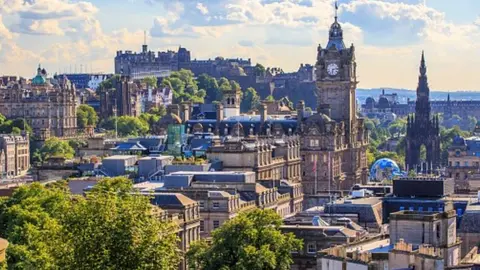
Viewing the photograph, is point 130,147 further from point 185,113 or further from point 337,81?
point 337,81

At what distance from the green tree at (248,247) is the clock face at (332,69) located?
85.5 metres

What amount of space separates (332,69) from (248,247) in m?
90.6

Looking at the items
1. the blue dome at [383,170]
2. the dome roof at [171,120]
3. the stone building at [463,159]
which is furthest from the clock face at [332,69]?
the dome roof at [171,120]

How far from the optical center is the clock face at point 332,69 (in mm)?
166750

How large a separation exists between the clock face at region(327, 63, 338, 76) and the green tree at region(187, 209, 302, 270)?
85.5 metres

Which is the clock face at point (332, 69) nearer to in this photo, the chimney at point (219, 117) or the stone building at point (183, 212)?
the chimney at point (219, 117)

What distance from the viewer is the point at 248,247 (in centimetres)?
7862

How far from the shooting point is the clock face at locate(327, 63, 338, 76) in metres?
167

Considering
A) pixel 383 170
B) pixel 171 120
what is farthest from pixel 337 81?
pixel 171 120

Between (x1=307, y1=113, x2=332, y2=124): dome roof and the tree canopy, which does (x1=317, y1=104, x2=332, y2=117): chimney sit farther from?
the tree canopy

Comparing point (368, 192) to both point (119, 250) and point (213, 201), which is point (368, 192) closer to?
point (213, 201)

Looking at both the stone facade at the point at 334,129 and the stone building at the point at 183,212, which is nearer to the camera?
the stone building at the point at 183,212

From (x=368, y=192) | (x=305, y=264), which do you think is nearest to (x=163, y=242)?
(x=305, y=264)

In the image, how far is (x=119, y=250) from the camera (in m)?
65.9
